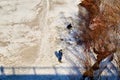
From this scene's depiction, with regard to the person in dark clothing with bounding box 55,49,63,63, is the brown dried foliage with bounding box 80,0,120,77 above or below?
above

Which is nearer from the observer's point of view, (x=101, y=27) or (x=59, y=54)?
(x=59, y=54)

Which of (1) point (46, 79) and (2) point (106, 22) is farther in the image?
(2) point (106, 22)

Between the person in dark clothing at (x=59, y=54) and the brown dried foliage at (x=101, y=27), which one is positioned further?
the brown dried foliage at (x=101, y=27)

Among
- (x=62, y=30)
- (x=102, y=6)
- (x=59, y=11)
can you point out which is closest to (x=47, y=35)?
(x=62, y=30)

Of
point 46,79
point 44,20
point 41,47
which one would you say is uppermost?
point 44,20

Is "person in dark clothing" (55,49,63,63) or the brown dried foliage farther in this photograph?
the brown dried foliage

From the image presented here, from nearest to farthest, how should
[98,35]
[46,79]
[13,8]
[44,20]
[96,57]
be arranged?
[46,79]
[96,57]
[98,35]
[44,20]
[13,8]

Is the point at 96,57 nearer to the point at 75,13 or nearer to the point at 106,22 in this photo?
the point at 106,22

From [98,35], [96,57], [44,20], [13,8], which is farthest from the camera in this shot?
[13,8]

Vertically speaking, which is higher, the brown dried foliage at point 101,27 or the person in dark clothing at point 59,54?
the brown dried foliage at point 101,27

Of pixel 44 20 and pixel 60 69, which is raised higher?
pixel 44 20

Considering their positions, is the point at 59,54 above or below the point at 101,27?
below
